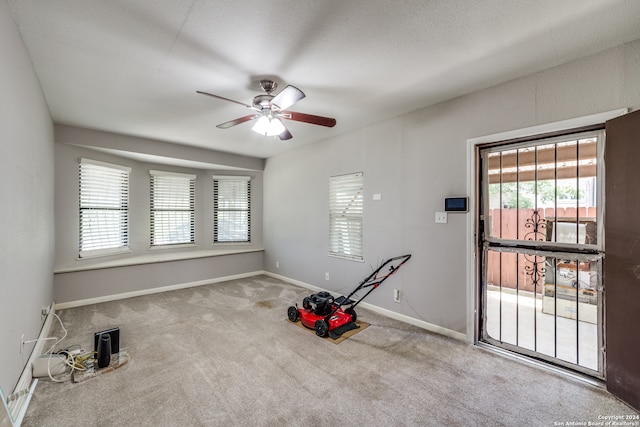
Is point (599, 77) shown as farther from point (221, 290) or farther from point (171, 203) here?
point (171, 203)

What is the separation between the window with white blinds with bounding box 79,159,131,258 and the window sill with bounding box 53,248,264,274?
24cm

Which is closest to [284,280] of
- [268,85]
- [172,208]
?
[172,208]

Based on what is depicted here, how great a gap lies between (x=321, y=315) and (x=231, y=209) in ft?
11.6

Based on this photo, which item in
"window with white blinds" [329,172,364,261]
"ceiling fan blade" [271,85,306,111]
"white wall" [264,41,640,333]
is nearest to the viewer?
"ceiling fan blade" [271,85,306,111]

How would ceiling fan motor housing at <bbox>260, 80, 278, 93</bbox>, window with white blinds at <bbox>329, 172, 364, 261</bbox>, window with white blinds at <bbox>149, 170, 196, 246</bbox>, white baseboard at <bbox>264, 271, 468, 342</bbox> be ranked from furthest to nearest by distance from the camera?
window with white blinds at <bbox>149, 170, 196, 246</bbox> < window with white blinds at <bbox>329, 172, 364, 261</bbox> < white baseboard at <bbox>264, 271, 468, 342</bbox> < ceiling fan motor housing at <bbox>260, 80, 278, 93</bbox>

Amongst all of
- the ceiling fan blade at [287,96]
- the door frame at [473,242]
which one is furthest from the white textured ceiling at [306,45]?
the door frame at [473,242]

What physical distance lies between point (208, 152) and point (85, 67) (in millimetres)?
2754

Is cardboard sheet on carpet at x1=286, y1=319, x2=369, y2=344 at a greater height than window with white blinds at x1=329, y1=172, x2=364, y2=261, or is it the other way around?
window with white blinds at x1=329, y1=172, x2=364, y2=261

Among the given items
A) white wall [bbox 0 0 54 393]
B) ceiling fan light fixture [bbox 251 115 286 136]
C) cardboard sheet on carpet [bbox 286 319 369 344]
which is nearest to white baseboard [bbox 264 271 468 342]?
cardboard sheet on carpet [bbox 286 319 369 344]

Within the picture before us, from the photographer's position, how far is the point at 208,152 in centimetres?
498

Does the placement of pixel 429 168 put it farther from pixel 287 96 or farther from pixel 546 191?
pixel 287 96

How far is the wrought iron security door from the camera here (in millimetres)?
2242

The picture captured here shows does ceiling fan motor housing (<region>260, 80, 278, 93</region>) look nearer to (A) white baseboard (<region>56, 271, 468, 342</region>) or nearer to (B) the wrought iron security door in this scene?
(B) the wrought iron security door

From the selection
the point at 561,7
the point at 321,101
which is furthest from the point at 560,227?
the point at 321,101
